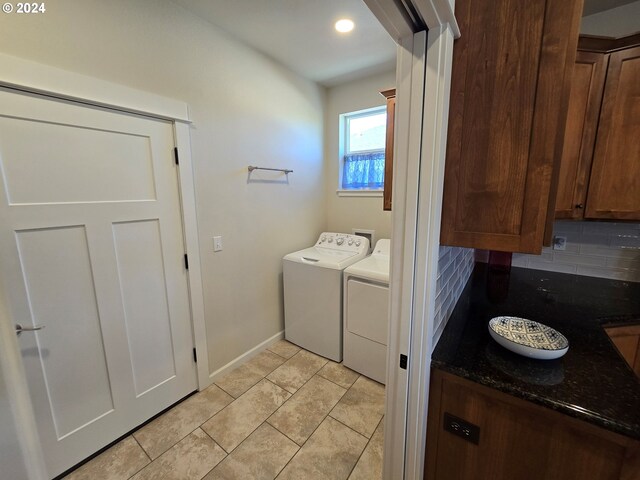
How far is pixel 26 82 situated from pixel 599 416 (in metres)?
2.53

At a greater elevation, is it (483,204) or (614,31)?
(614,31)

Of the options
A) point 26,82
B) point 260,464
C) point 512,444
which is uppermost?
point 26,82

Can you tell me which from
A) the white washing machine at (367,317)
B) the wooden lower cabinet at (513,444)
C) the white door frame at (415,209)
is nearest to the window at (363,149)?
the white washing machine at (367,317)

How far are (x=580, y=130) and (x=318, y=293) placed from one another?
6.88 ft

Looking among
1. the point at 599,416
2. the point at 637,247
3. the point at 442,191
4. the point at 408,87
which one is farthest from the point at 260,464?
the point at 637,247

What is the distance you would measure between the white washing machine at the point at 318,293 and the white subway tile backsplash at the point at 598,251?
152cm

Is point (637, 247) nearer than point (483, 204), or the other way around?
point (483, 204)

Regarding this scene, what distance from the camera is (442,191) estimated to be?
0.96 metres

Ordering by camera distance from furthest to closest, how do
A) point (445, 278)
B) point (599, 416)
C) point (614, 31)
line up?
point (614, 31)
point (445, 278)
point (599, 416)

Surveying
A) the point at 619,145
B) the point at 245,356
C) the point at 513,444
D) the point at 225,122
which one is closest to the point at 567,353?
the point at 513,444

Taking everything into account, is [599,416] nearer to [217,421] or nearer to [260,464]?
[260,464]

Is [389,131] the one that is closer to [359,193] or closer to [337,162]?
[359,193]

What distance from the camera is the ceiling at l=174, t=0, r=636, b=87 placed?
1.71 meters

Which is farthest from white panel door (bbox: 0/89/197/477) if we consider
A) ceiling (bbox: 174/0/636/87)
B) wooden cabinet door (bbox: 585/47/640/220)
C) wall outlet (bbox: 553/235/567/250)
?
wall outlet (bbox: 553/235/567/250)
